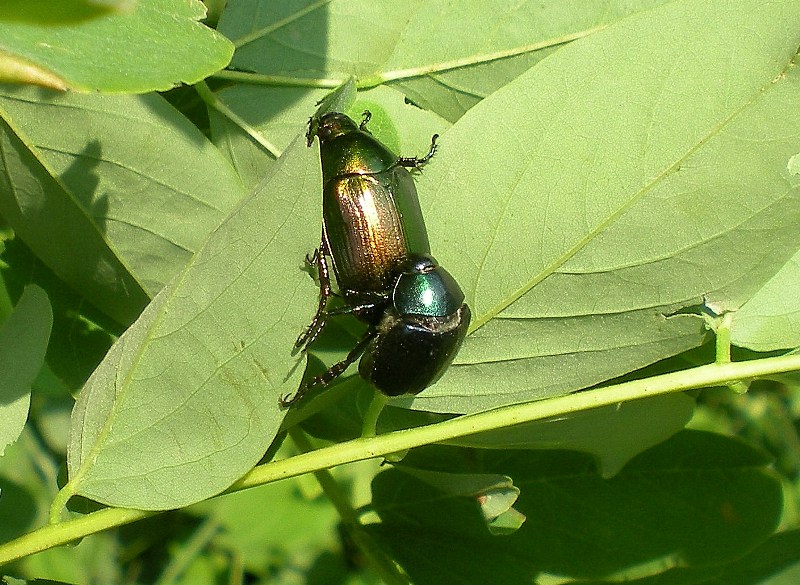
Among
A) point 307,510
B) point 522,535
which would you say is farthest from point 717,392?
point 307,510

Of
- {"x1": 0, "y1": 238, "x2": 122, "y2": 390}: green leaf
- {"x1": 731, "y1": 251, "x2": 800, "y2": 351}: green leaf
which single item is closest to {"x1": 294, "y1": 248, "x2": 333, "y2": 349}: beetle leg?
{"x1": 0, "y1": 238, "x2": 122, "y2": 390}: green leaf

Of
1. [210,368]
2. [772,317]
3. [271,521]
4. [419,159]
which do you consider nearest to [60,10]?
[210,368]

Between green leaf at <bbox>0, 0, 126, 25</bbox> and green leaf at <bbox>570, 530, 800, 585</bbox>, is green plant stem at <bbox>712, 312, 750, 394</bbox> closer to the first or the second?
green leaf at <bbox>570, 530, 800, 585</bbox>

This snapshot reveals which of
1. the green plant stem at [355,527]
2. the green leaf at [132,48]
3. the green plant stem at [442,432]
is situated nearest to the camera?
the green leaf at [132,48]

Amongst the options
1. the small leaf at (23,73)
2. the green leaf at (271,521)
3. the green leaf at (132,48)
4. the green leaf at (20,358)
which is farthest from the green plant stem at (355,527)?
the green leaf at (271,521)

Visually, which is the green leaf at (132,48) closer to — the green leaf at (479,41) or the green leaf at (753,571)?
the green leaf at (479,41)

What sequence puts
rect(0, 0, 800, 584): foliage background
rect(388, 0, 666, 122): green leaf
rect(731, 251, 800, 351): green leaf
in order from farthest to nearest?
rect(388, 0, 666, 122): green leaf < rect(731, 251, 800, 351): green leaf < rect(0, 0, 800, 584): foliage background
